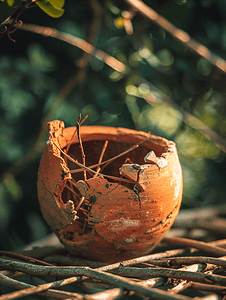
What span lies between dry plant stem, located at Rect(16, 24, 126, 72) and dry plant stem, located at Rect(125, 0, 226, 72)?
222 millimetres

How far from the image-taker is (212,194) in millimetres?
1363

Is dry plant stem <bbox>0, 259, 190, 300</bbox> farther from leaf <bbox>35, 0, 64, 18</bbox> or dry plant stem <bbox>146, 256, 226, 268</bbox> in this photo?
leaf <bbox>35, 0, 64, 18</bbox>

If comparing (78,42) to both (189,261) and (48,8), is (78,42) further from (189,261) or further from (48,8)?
(189,261)

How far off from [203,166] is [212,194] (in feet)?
0.54

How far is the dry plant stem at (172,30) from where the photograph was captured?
32.4 inches

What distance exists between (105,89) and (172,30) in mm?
367

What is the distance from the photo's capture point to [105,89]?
1138 millimetres

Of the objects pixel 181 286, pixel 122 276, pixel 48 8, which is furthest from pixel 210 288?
pixel 48 8

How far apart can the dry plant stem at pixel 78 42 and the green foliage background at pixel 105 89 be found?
0.13 feet

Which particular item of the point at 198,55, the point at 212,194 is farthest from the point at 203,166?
the point at 198,55

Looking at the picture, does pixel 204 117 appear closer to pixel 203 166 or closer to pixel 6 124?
pixel 203 166

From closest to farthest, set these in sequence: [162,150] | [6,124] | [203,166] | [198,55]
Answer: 1. [162,150]
2. [198,55]
3. [6,124]
4. [203,166]

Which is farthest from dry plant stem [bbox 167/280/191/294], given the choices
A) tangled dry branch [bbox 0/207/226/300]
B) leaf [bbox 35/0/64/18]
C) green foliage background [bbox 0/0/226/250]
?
green foliage background [bbox 0/0/226/250]

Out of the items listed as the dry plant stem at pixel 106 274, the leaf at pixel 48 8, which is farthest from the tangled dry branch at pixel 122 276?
the leaf at pixel 48 8
